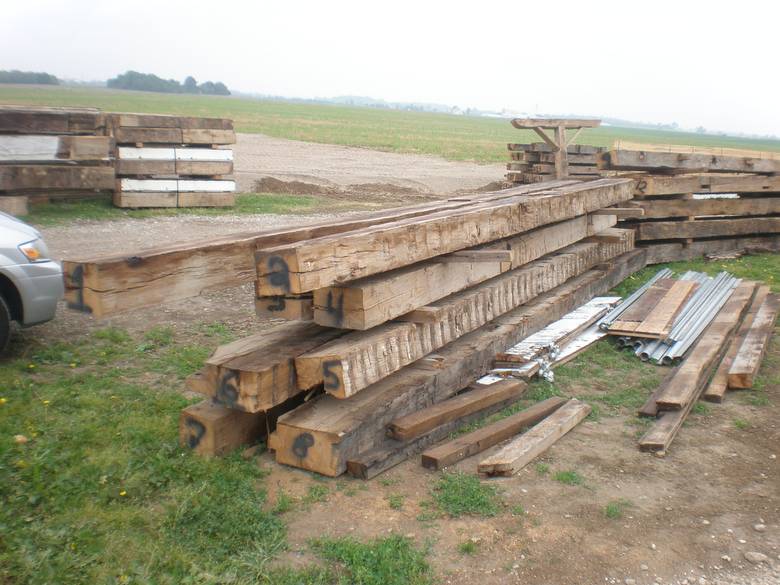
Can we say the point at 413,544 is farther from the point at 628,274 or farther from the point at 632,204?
the point at 632,204

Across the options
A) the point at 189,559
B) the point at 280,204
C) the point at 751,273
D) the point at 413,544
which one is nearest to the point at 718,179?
the point at 751,273

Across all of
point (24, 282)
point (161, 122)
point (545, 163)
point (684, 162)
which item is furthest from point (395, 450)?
point (545, 163)

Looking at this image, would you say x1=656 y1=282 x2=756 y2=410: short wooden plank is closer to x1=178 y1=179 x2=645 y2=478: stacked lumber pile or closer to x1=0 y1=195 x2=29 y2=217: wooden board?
x1=178 y1=179 x2=645 y2=478: stacked lumber pile

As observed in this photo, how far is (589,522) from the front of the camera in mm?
4234

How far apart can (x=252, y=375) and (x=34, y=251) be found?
9.55 ft

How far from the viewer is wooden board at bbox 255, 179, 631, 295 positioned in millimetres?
4242

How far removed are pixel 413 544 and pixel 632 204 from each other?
28.0 feet

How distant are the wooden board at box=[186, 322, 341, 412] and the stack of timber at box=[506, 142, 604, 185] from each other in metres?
12.2

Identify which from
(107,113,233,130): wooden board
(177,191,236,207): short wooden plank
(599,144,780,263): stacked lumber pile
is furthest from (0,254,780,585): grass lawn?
(177,191,236,207): short wooden plank

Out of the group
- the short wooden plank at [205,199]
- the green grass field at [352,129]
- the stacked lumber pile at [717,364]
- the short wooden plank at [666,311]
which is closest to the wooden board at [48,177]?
the short wooden plank at [205,199]

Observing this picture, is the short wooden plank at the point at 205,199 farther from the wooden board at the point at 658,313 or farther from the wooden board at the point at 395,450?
the wooden board at the point at 395,450

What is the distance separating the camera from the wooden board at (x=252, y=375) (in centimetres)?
443

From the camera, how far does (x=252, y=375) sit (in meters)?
4.40

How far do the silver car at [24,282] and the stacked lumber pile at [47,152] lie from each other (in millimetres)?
6944
